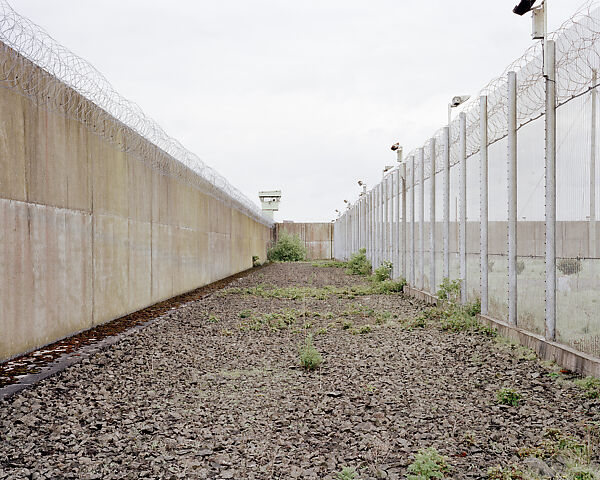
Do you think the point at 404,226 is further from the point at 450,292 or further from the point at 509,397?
the point at 509,397

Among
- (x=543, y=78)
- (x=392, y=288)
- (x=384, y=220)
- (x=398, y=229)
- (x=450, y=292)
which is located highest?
(x=543, y=78)

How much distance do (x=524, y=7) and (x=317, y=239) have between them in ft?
93.4

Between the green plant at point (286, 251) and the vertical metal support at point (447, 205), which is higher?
the vertical metal support at point (447, 205)

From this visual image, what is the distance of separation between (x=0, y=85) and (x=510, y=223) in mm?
4148

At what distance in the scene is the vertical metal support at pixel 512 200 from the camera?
485 cm

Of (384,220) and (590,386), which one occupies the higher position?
(384,220)

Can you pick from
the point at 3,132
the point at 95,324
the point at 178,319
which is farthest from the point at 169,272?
the point at 3,132

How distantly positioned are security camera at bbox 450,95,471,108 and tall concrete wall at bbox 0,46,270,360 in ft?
12.5

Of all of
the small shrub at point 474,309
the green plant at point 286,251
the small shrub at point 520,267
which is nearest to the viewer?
the small shrub at point 520,267

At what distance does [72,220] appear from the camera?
16.3ft

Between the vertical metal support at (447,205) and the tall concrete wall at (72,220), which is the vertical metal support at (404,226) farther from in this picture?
the tall concrete wall at (72,220)

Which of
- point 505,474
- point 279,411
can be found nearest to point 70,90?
point 279,411

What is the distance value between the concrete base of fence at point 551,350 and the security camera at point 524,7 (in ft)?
8.41

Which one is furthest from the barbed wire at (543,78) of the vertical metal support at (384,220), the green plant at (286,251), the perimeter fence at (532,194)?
the green plant at (286,251)
